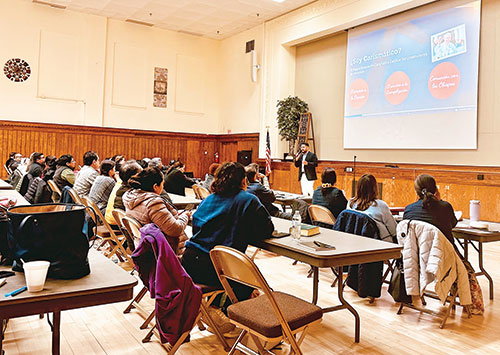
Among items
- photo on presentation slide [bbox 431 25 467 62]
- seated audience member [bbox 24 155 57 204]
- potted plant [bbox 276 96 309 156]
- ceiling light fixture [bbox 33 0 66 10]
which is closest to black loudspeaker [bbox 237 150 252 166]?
potted plant [bbox 276 96 309 156]

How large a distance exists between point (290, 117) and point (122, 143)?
595 centimetres

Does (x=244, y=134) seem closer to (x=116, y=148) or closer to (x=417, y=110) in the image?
(x=116, y=148)

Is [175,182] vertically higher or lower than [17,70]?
lower

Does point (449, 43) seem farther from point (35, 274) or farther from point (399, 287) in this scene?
point (35, 274)

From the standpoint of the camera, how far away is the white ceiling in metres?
12.8

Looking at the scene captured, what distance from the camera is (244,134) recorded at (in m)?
15.1

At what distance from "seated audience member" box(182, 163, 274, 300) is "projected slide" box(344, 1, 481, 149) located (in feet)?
23.6

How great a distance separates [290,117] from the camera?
12.7m

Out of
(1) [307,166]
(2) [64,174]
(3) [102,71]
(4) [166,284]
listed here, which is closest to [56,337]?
(4) [166,284]

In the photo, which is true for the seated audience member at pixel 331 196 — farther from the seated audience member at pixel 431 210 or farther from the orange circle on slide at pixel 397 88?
the orange circle on slide at pixel 397 88

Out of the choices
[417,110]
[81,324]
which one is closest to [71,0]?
[417,110]

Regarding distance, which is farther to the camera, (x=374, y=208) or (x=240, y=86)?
(x=240, y=86)

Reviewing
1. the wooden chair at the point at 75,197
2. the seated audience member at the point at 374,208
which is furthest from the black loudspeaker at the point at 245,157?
the seated audience member at the point at 374,208

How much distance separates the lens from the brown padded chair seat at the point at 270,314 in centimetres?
234
